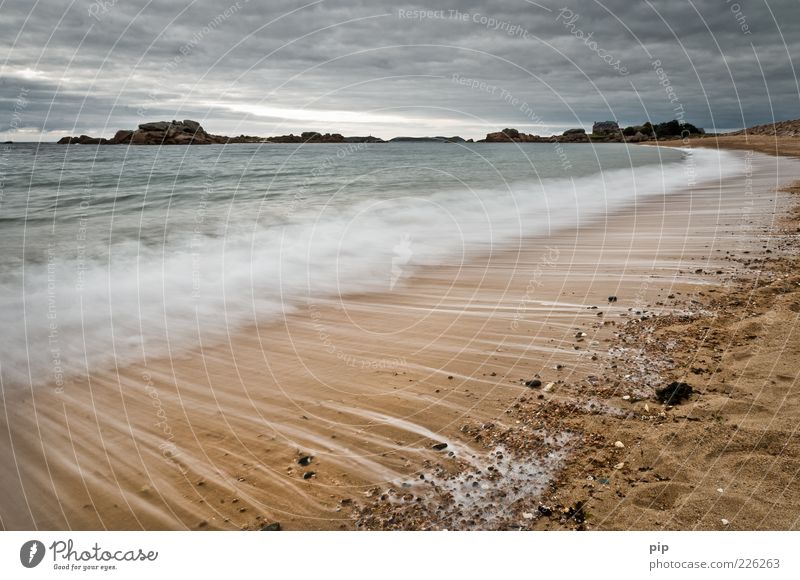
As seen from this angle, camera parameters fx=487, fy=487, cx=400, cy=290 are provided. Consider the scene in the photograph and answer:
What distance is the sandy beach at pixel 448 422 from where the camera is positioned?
4.29 metres

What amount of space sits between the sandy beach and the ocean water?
46.1 inches

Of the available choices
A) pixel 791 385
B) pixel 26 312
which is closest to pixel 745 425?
pixel 791 385

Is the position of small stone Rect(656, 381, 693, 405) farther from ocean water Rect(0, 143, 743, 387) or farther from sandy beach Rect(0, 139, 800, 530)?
ocean water Rect(0, 143, 743, 387)

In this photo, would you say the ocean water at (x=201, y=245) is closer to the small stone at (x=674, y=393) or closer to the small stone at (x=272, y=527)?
the small stone at (x=272, y=527)

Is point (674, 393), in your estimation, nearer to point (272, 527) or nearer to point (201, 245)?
point (272, 527)

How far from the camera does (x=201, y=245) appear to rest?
572 inches

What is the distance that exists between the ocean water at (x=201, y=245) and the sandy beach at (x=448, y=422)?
3.84 feet

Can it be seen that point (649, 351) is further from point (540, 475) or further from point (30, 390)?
point (30, 390)

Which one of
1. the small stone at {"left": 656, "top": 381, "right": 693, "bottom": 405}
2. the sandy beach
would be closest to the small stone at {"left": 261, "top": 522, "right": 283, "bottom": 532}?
the sandy beach

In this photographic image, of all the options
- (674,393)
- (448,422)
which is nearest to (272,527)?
(448,422)

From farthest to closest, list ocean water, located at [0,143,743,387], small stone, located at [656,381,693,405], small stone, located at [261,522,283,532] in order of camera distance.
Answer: ocean water, located at [0,143,743,387]
small stone, located at [656,381,693,405]
small stone, located at [261,522,283,532]

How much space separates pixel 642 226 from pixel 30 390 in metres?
16.6

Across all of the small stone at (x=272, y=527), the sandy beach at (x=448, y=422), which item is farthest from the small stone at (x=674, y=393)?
the small stone at (x=272, y=527)

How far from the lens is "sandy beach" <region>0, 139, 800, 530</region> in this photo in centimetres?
429
